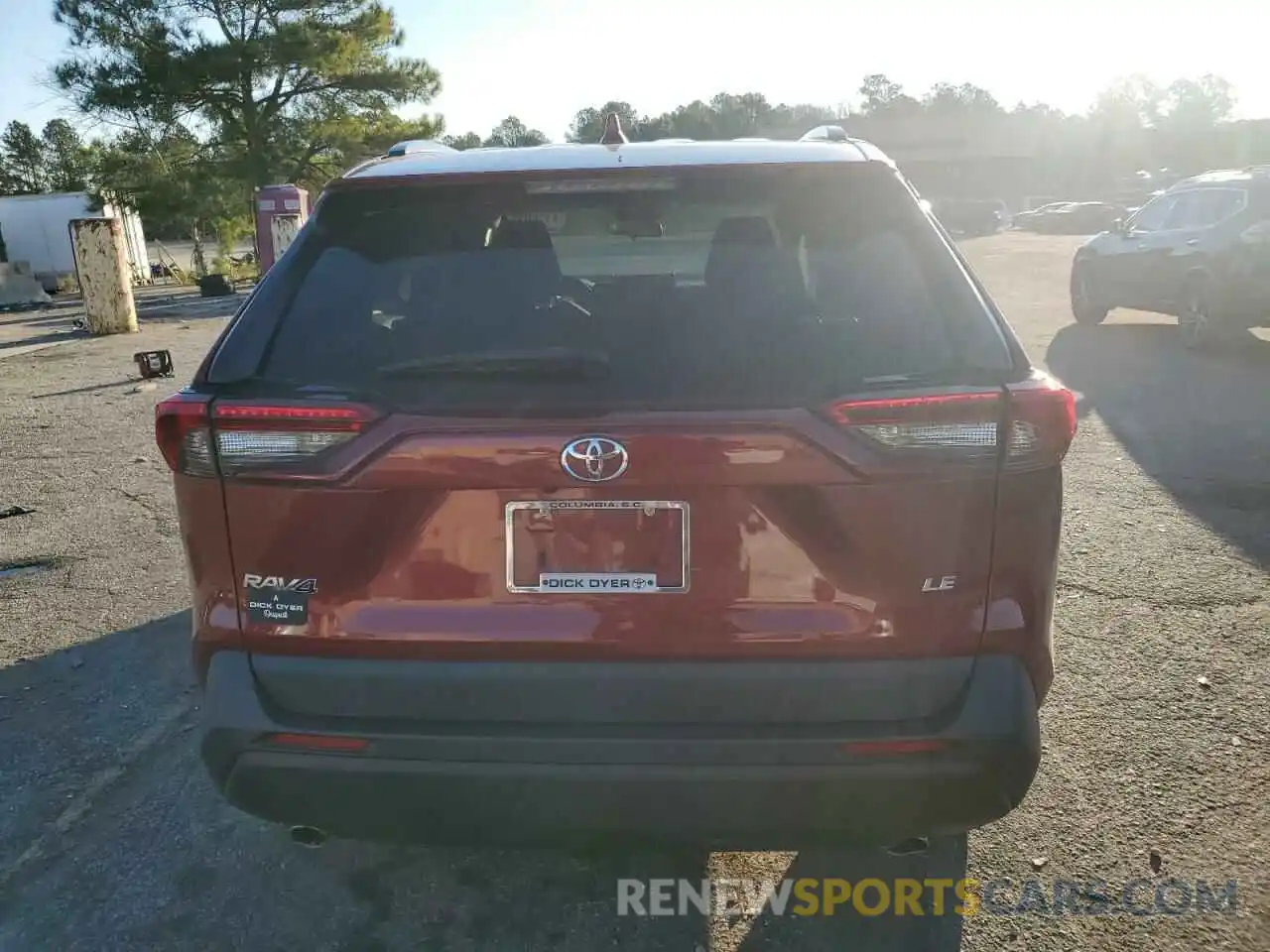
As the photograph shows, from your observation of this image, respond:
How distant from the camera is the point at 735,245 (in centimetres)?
237

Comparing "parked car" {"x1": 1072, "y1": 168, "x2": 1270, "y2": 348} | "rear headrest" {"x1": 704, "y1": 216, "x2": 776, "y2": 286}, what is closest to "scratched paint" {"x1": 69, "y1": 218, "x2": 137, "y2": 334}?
"parked car" {"x1": 1072, "y1": 168, "x2": 1270, "y2": 348}

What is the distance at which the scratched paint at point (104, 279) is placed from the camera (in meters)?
15.9

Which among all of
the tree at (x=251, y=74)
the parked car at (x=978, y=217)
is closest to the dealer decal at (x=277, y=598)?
the tree at (x=251, y=74)

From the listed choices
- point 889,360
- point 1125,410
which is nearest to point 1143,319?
point 1125,410

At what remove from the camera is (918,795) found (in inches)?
79.2

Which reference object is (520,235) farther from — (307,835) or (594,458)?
(307,835)

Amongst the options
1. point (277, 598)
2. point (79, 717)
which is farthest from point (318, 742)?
point (79, 717)

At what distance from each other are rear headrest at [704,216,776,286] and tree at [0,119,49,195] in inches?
3867

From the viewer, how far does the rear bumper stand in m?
1.98

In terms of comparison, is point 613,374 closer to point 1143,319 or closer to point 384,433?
point 384,433

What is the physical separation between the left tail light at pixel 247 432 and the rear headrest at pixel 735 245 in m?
0.87

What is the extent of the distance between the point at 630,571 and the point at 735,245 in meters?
0.86

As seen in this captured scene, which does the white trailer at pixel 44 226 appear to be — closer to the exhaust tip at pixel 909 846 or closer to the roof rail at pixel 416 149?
the roof rail at pixel 416 149

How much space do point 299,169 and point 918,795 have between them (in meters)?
31.1
